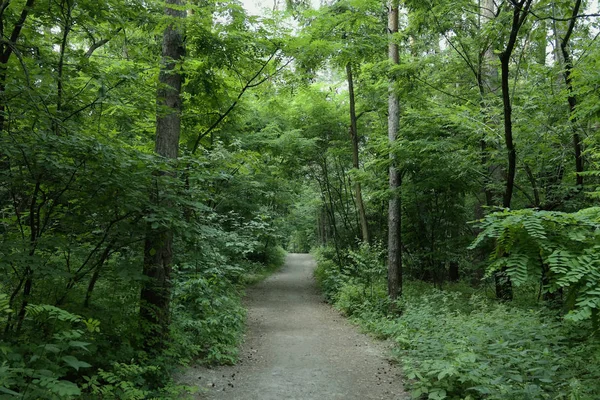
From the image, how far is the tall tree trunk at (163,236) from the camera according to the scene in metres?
5.05

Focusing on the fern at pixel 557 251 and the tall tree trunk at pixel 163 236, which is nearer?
the fern at pixel 557 251

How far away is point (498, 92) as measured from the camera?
30.8ft

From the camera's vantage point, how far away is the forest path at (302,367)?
5.27m

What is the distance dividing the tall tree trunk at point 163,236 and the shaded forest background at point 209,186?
0.11 feet

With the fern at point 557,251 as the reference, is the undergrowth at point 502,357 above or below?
below

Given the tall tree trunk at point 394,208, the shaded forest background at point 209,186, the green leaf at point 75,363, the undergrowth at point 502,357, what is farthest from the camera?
the tall tree trunk at point 394,208

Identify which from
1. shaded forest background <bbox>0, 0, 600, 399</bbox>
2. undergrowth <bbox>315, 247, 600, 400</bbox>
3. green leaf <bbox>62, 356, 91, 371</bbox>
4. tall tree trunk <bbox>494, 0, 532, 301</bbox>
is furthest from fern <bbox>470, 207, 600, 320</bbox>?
green leaf <bbox>62, 356, 91, 371</bbox>

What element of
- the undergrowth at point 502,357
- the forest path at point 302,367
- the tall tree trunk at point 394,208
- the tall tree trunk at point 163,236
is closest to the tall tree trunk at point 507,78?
the undergrowth at point 502,357

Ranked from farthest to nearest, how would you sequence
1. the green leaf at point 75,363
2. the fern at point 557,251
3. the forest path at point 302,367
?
the forest path at point 302,367, the fern at point 557,251, the green leaf at point 75,363

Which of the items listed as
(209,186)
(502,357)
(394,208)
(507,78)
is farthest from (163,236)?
(394,208)

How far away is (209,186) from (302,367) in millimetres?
3678


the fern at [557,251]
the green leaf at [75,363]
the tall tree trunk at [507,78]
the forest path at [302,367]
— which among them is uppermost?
the tall tree trunk at [507,78]

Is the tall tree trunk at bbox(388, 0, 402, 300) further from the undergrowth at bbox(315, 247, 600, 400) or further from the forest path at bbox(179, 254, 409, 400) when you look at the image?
the undergrowth at bbox(315, 247, 600, 400)

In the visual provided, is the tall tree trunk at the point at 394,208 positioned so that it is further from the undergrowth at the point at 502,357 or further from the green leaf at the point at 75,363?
the green leaf at the point at 75,363
